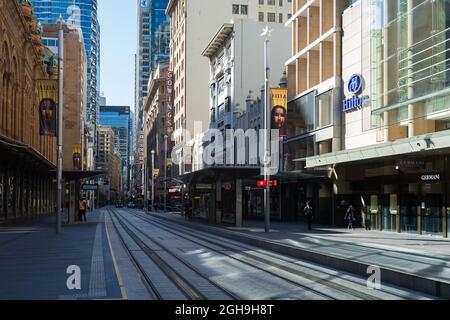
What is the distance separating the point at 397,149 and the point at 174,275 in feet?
50.4

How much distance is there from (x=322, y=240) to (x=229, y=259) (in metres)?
7.47

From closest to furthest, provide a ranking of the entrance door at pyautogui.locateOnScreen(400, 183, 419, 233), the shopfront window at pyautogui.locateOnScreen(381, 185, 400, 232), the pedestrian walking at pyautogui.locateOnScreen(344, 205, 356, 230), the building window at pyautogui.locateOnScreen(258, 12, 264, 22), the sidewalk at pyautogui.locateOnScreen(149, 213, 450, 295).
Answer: the sidewalk at pyautogui.locateOnScreen(149, 213, 450, 295) < the entrance door at pyautogui.locateOnScreen(400, 183, 419, 233) < the shopfront window at pyautogui.locateOnScreen(381, 185, 400, 232) < the pedestrian walking at pyautogui.locateOnScreen(344, 205, 356, 230) < the building window at pyautogui.locateOnScreen(258, 12, 264, 22)

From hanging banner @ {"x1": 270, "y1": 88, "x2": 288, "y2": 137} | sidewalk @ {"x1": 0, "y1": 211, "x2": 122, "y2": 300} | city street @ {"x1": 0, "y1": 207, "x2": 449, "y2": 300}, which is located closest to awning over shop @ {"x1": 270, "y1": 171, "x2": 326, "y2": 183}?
hanging banner @ {"x1": 270, "y1": 88, "x2": 288, "y2": 137}

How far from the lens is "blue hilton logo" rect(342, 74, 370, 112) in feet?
121

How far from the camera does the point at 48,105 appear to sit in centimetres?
3186

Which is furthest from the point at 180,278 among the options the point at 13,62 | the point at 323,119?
the point at 13,62

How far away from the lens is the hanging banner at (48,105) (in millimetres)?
31812

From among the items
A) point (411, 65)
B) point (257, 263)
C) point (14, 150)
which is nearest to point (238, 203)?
point (411, 65)

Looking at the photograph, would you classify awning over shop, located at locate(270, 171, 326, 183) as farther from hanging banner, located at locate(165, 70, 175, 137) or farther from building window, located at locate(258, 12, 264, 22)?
hanging banner, located at locate(165, 70, 175, 137)

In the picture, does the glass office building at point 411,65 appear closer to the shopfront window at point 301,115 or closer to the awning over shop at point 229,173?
the awning over shop at point 229,173

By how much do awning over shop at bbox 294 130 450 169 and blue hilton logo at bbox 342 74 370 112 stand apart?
3972 mm

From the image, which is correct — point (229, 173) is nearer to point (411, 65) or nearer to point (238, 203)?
point (238, 203)

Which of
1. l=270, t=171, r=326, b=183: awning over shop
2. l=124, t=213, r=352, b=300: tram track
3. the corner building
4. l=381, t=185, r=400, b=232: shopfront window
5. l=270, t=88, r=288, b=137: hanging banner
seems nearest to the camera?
l=124, t=213, r=352, b=300: tram track

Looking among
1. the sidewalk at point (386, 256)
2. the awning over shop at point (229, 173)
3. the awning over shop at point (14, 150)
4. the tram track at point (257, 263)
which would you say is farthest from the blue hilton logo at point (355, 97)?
the awning over shop at point (14, 150)
